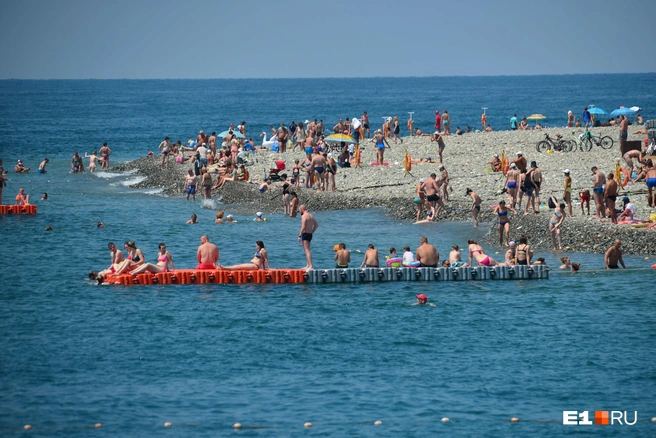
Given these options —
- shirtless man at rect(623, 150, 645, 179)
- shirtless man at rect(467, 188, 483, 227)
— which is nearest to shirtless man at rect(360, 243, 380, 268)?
shirtless man at rect(467, 188, 483, 227)

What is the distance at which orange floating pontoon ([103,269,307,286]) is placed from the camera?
26047mm

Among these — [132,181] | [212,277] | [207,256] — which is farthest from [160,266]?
[132,181]

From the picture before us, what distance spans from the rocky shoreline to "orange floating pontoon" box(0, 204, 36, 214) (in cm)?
717

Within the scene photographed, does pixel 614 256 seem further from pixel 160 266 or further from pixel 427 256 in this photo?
pixel 160 266

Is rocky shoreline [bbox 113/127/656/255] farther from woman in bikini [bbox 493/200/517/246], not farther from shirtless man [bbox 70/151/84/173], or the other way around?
shirtless man [bbox 70/151/84/173]

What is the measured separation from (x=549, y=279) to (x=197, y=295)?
9633mm

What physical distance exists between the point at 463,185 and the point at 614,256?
42.2 feet

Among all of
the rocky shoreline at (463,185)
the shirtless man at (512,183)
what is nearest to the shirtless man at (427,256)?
the rocky shoreline at (463,185)

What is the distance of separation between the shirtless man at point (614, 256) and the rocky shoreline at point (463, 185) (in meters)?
1.94

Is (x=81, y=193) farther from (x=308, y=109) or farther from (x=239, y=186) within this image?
(x=308, y=109)

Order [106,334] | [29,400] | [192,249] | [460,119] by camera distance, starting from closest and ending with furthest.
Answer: [29,400] < [106,334] < [192,249] < [460,119]

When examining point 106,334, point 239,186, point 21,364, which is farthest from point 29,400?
point 239,186

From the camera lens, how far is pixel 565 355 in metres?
19.9

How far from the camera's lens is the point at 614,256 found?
2559 cm
